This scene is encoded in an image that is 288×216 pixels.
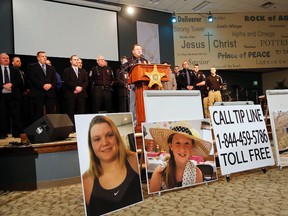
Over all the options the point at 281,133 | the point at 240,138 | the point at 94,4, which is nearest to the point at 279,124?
the point at 281,133

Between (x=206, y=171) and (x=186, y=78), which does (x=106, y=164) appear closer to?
(x=206, y=171)

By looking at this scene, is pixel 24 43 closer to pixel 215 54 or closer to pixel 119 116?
pixel 119 116

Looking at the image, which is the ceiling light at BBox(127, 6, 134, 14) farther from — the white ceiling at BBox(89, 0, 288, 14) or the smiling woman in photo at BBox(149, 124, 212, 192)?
the smiling woman in photo at BBox(149, 124, 212, 192)

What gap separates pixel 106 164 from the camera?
184 centimetres

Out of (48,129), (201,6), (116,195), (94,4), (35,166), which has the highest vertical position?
(201,6)

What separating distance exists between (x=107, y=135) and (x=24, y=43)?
4656mm

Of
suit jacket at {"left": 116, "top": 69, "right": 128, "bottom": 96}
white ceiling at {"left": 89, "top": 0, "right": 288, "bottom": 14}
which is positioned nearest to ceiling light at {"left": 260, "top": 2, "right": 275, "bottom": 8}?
white ceiling at {"left": 89, "top": 0, "right": 288, "bottom": 14}

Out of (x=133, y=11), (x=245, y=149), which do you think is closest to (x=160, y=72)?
(x=245, y=149)

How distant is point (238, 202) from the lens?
1.86 metres

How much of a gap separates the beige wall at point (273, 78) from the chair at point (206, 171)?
29.1 ft

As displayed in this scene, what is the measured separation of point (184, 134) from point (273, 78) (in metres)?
9.32

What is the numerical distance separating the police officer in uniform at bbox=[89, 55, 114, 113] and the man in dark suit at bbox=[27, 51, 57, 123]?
883mm

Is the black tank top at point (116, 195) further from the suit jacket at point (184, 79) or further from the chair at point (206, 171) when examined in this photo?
the suit jacket at point (184, 79)

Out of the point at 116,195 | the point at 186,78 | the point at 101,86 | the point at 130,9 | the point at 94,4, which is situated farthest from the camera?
the point at 130,9
